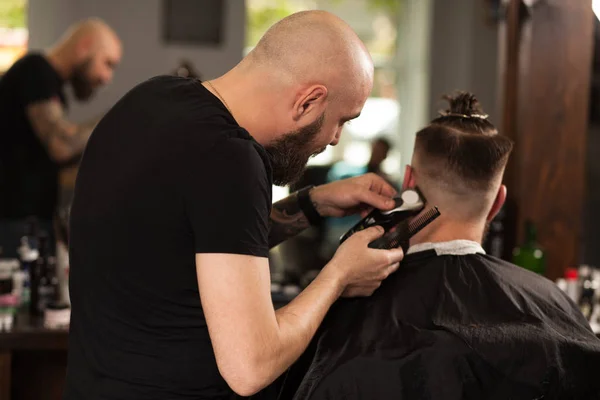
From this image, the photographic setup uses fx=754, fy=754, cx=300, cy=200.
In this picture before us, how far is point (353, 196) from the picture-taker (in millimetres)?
1812

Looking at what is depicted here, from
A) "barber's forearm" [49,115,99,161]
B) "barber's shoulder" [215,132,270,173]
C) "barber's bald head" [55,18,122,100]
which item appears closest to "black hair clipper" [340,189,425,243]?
"barber's shoulder" [215,132,270,173]

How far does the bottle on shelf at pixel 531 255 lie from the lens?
2.91 meters

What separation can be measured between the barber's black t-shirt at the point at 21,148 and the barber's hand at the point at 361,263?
202 centimetres

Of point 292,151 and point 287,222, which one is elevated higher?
point 292,151

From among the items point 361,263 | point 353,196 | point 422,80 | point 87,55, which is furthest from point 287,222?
point 422,80

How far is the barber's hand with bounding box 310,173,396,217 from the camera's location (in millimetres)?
1767

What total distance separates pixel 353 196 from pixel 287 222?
0.70 ft

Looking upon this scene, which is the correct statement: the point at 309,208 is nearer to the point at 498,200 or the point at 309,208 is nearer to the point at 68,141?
the point at 498,200

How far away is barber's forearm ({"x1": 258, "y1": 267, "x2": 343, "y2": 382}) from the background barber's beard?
0.68 ft

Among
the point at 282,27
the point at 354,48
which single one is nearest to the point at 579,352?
the point at 354,48

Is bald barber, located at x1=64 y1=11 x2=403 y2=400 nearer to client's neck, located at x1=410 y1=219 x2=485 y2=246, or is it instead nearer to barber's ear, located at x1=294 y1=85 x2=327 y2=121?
barber's ear, located at x1=294 y1=85 x2=327 y2=121

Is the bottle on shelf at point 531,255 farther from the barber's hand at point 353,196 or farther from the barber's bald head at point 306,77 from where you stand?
the barber's bald head at point 306,77

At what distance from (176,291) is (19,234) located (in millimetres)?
1975

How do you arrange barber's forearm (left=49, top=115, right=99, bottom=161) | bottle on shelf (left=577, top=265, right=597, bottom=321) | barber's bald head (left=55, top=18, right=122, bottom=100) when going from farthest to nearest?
barber's bald head (left=55, top=18, right=122, bottom=100) < barber's forearm (left=49, top=115, right=99, bottom=161) < bottle on shelf (left=577, top=265, right=597, bottom=321)
